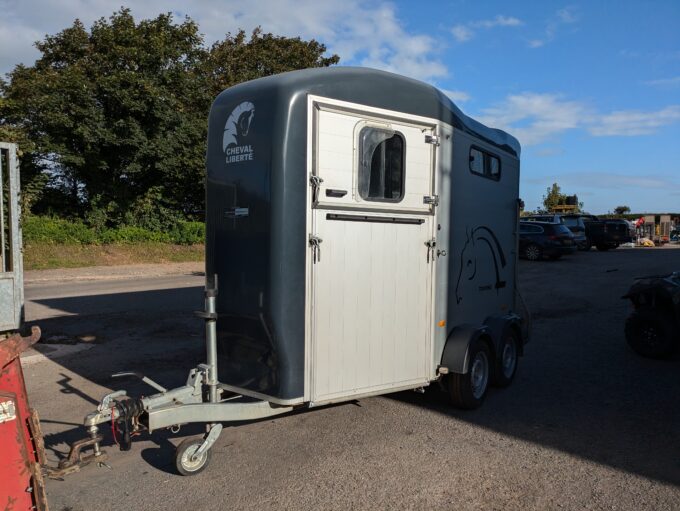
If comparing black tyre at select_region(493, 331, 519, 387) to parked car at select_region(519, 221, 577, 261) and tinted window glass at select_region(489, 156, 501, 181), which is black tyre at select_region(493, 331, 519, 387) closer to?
tinted window glass at select_region(489, 156, 501, 181)

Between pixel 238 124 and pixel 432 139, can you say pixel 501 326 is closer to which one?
pixel 432 139

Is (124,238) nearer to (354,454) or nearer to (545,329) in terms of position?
(545,329)

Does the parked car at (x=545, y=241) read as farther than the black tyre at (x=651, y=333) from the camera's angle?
Yes

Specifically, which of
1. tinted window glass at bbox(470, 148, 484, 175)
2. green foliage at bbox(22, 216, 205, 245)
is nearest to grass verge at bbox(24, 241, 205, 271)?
green foliage at bbox(22, 216, 205, 245)

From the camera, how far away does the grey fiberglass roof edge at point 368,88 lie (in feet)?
13.7

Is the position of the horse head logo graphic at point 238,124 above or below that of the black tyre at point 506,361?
above

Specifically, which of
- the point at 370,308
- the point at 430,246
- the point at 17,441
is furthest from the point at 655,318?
the point at 17,441

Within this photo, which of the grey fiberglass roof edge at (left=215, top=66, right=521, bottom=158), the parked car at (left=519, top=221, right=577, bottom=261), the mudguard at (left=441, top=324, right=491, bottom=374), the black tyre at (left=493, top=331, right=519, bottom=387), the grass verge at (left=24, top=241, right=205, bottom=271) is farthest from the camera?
the parked car at (left=519, top=221, right=577, bottom=261)

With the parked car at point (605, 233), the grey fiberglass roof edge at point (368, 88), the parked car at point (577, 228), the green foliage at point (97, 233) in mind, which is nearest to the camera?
the grey fiberglass roof edge at point (368, 88)

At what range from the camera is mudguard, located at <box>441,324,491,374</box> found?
16.8ft

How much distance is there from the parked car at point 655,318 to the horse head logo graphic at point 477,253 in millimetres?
2668

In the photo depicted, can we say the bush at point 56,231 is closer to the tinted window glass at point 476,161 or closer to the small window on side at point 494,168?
the small window on side at point 494,168

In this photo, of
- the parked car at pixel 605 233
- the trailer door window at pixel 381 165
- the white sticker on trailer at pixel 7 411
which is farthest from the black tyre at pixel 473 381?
the parked car at pixel 605 233

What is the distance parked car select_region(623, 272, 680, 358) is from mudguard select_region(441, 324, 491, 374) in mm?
3768
